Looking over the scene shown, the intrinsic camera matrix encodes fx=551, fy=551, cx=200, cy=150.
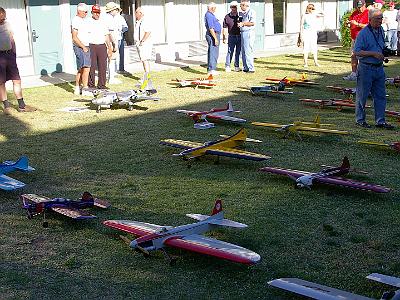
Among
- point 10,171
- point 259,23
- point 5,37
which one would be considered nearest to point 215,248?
point 10,171

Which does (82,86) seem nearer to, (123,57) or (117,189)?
(123,57)

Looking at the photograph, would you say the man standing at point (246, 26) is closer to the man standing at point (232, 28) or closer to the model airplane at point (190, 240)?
the man standing at point (232, 28)

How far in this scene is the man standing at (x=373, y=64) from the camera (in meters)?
8.77

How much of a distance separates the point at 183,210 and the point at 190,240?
4.30ft

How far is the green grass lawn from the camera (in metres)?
4.21

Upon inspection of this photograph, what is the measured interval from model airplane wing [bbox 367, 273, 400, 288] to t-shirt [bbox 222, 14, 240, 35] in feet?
44.0

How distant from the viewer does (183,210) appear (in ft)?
18.8

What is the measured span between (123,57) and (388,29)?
33.6ft

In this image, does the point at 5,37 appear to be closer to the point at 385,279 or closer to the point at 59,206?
the point at 59,206

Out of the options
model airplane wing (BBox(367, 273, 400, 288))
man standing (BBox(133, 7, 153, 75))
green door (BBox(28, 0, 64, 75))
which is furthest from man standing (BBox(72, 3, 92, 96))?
model airplane wing (BBox(367, 273, 400, 288))

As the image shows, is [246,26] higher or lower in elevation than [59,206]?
higher

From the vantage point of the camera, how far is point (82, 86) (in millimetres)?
13742

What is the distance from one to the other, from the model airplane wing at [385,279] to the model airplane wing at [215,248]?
2.70 ft

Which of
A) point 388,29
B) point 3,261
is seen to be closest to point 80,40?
point 3,261
